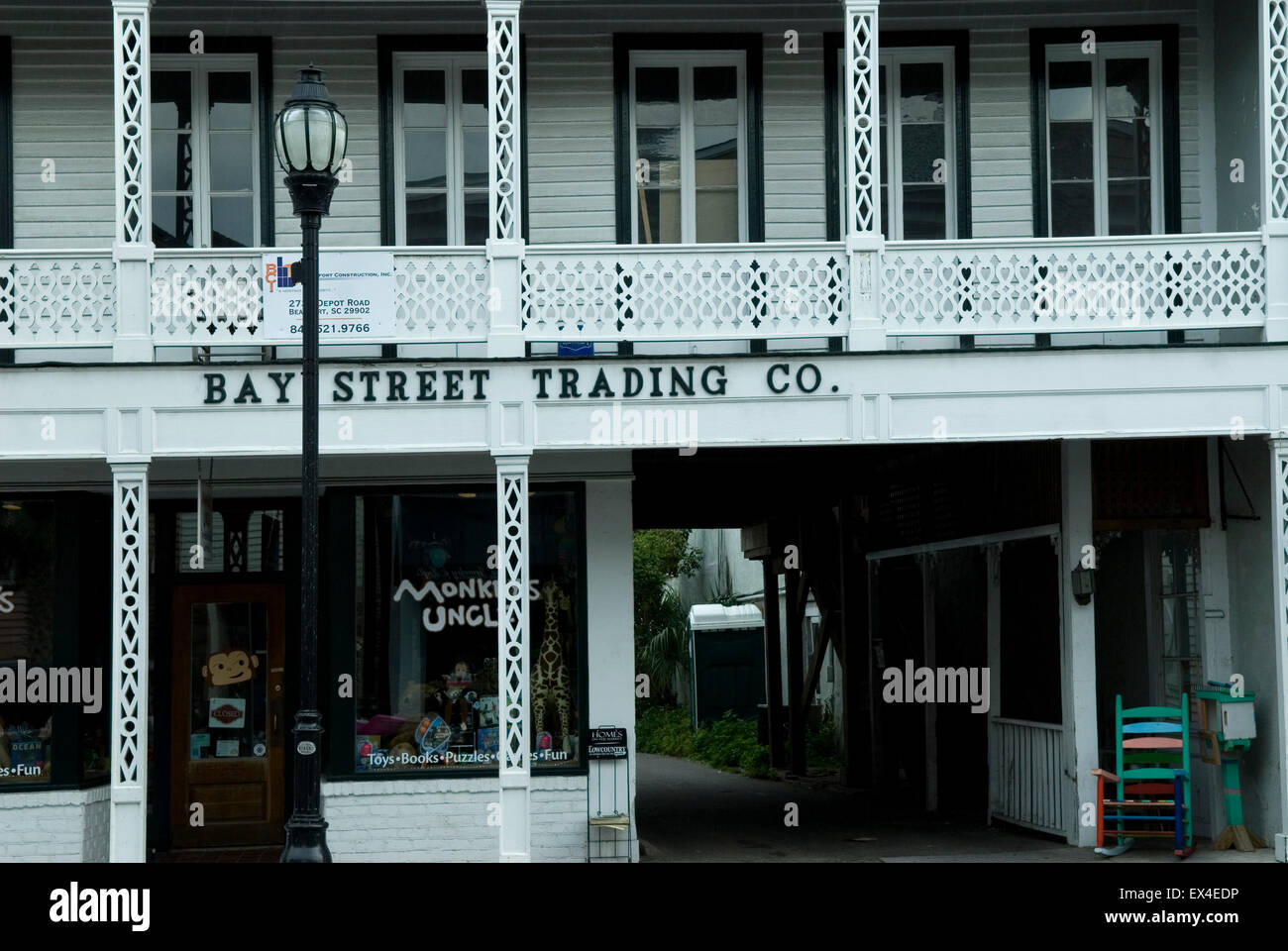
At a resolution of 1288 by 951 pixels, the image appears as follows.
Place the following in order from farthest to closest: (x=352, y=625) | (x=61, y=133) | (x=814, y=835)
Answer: (x=814, y=835) → (x=61, y=133) → (x=352, y=625)

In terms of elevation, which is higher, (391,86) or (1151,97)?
(391,86)

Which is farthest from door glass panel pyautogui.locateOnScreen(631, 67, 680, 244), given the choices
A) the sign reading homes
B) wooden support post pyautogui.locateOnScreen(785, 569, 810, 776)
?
wooden support post pyautogui.locateOnScreen(785, 569, 810, 776)

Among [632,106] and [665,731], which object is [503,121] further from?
[665,731]

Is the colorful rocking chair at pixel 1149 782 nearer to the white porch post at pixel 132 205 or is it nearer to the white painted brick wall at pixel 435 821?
the white painted brick wall at pixel 435 821

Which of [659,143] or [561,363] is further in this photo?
[659,143]

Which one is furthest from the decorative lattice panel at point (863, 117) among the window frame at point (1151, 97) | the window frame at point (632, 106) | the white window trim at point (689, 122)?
the window frame at point (1151, 97)

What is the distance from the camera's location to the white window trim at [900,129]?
15.1 metres

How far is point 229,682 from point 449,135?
207 inches

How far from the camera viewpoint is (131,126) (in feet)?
42.3

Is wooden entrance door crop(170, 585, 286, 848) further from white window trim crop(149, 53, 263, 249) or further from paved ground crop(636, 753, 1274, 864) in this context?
paved ground crop(636, 753, 1274, 864)

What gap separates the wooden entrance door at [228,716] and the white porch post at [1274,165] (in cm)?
869

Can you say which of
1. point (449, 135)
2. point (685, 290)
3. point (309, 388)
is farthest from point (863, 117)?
point (309, 388)

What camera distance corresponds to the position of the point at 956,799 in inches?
690

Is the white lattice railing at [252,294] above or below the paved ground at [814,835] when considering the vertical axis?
above
